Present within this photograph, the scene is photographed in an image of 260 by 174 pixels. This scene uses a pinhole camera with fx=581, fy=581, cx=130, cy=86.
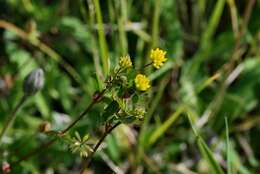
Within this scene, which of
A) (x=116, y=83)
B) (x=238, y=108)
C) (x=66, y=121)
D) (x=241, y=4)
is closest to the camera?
(x=116, y=83)

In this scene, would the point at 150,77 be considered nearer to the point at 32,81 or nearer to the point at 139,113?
the point at 32,81

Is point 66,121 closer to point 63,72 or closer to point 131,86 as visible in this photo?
point 63,72

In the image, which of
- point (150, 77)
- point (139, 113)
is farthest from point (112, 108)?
point (150, 77)

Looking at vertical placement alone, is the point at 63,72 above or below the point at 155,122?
above

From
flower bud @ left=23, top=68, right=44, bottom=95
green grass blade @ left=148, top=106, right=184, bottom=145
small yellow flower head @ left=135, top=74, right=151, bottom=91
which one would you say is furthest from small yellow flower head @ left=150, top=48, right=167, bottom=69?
green grass blade @ left=148, top=106, right=184, bottom=145

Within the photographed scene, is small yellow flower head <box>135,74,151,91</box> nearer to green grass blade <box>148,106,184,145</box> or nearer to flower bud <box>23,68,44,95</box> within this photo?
flower bud <box>23,68,44,95</box>

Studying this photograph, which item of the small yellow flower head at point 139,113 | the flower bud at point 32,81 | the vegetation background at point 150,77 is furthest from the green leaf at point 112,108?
the vegetation background at point 150,77

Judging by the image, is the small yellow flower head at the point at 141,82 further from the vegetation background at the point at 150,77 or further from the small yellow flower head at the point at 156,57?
the vegetation background at the point at 150,77

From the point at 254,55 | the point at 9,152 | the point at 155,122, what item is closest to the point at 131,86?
the point at 9,152
